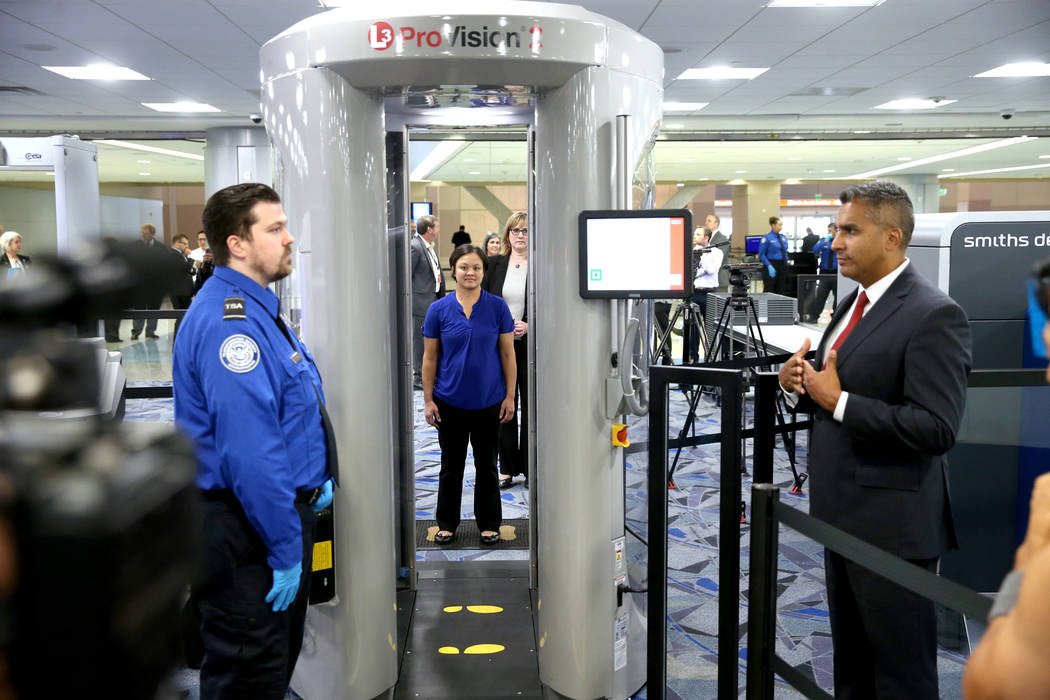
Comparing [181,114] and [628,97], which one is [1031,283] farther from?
[181,114]

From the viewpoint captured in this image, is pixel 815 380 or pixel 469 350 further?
pixel 469 350

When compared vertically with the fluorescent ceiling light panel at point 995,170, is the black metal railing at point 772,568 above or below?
below

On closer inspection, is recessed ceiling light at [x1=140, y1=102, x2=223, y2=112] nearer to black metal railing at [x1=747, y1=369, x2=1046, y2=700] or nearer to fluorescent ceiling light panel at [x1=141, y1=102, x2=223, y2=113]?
fluorescent ceiling light panel at [x1=141, y1=102, x2=223, y2=113]

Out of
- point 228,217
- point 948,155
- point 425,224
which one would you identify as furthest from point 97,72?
point 948,155

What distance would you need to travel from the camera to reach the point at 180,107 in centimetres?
1130

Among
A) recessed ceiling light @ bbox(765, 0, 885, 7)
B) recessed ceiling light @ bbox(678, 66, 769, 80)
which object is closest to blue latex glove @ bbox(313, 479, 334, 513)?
recessed ceiling light @ bbox(765, 0, 885, 7)

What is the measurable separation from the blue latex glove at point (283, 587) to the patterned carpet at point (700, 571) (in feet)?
0.87

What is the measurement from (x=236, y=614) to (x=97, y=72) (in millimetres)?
8874

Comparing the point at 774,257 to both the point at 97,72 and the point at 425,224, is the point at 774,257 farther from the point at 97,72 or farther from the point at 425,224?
the point at 97,72

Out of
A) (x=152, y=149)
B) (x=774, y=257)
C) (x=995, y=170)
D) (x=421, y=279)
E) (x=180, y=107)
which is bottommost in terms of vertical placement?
(x=421, y=279)

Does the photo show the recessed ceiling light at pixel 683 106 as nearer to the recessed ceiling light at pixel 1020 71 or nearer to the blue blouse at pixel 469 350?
the recessed ceiling light at pixel 1020 71

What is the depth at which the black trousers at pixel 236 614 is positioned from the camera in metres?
1.87

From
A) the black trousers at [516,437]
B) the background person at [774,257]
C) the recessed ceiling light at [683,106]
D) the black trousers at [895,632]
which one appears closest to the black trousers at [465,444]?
the black trousers at [516,437]

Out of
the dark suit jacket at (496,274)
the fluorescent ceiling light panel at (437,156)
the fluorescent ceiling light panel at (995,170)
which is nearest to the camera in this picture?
the dark suit jacket at (496,274)
